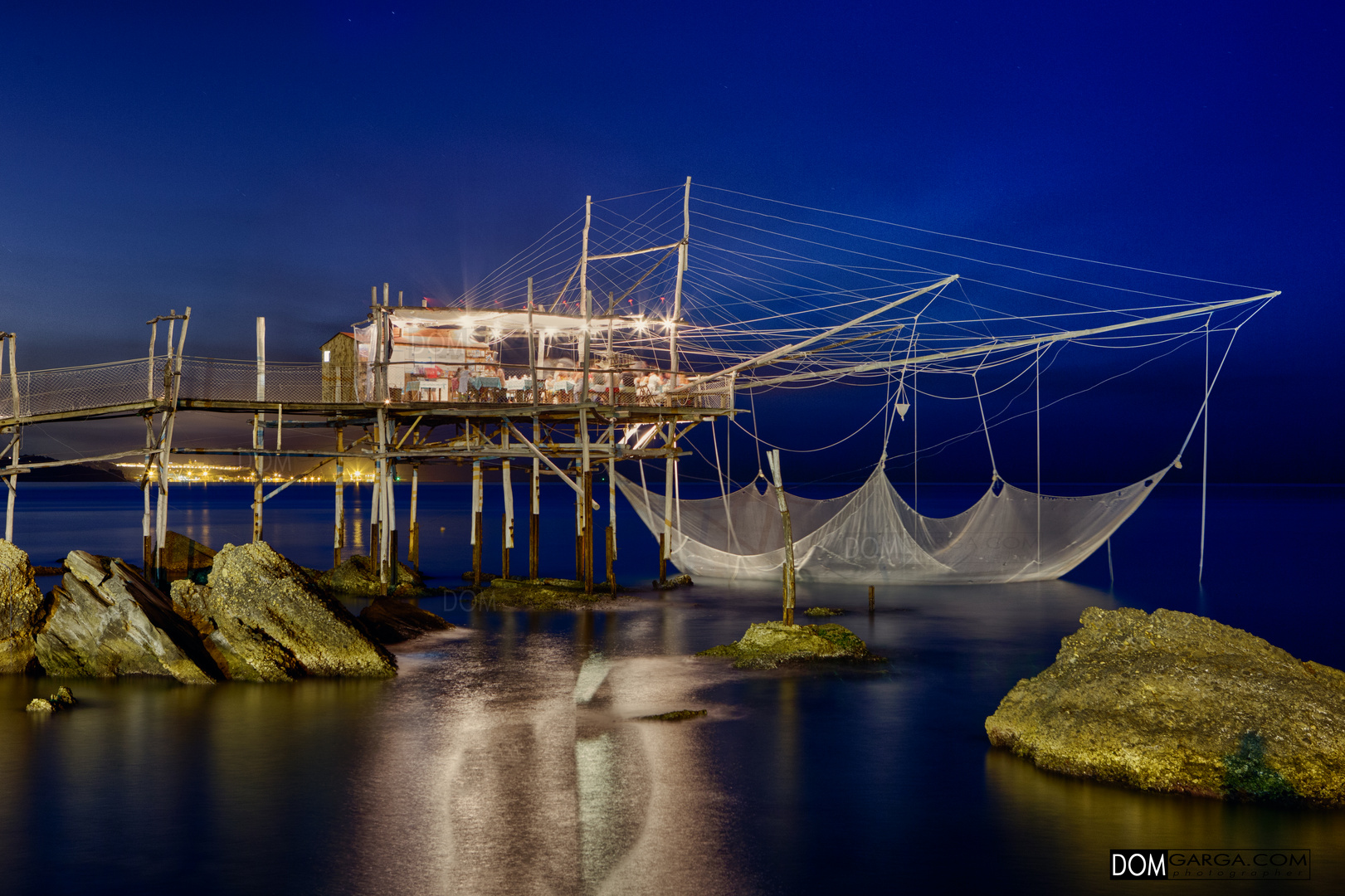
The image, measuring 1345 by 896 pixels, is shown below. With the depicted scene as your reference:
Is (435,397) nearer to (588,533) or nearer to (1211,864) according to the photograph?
(588,533)

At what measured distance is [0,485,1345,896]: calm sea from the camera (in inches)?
310

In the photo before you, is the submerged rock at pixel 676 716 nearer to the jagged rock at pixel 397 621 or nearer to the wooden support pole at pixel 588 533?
the jagged rock at pixel 397 621

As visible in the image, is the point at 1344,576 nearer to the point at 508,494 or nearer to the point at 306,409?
the point at 508,494

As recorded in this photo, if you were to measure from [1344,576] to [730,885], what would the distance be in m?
36.6

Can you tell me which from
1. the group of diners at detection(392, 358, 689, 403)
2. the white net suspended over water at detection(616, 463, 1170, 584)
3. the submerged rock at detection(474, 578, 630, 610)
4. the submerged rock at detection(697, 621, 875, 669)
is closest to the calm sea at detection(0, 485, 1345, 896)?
the submerged rock at detection(697, 621, 875, 669)

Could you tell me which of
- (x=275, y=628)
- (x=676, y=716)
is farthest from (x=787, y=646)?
(x=275, y=628)

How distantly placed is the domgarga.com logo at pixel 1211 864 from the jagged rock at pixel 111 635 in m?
12.2

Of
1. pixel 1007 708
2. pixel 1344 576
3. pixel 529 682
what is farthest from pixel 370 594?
pixel 1344 576

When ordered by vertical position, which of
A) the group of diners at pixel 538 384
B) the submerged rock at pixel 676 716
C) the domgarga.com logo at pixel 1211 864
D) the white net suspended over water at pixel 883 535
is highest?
the group of diners at pixel 538 384

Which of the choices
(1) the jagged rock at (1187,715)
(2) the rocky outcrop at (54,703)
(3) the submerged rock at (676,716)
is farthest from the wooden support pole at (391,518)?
(1) the jagged rock at (1187,715)

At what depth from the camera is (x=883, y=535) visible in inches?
1009

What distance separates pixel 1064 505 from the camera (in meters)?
25.0

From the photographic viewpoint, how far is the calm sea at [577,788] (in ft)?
25.9

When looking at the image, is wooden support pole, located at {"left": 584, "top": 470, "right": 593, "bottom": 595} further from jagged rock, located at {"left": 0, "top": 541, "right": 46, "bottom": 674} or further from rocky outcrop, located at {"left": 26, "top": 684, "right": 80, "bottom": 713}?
rocky outcrop, located at {"left": 26, "top": 684, "right": 80, "bottom": 713}
